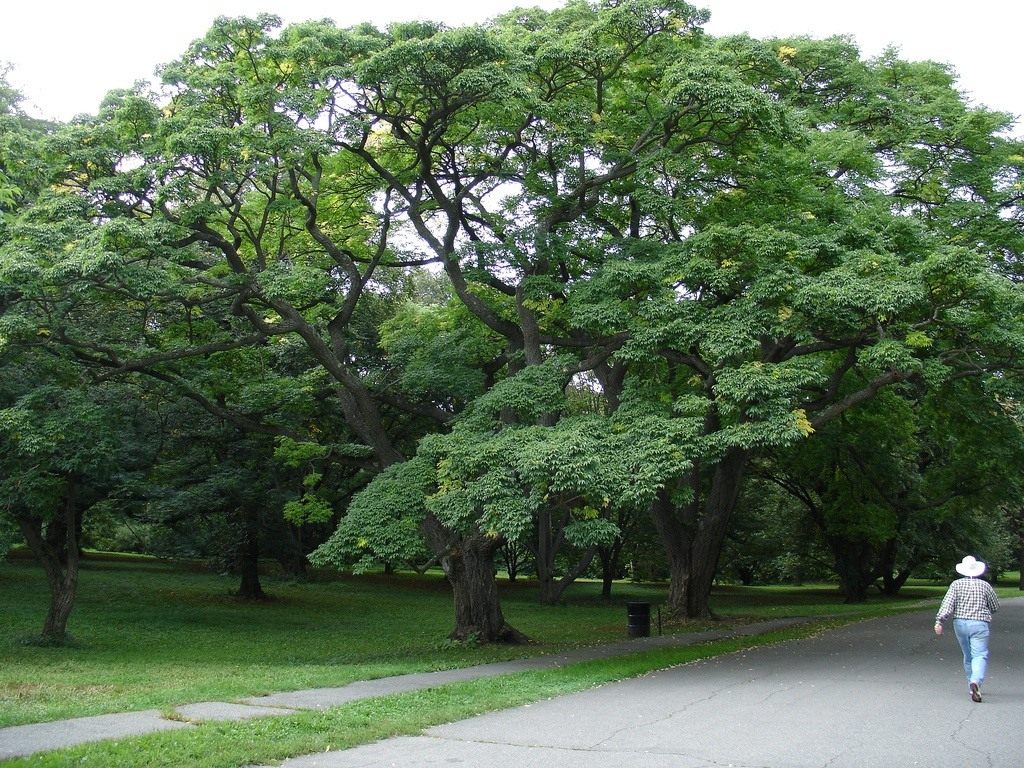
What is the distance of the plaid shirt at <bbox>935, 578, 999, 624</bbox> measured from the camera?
9.59 m

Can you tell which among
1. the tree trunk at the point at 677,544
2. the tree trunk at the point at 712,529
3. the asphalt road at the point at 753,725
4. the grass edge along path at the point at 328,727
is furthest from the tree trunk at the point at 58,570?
the tree trunk at the point at 712,529

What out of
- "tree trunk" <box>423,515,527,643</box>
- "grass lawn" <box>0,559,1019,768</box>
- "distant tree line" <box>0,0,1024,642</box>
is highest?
"distant tree line" <box>0,0,1024,642</box>

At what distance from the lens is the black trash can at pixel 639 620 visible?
18156 millimetres

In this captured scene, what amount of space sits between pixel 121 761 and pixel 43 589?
21230 mm

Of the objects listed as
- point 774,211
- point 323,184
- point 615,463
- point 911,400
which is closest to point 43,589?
point 323,184

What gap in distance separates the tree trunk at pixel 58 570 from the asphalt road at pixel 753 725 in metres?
Result: 10.8

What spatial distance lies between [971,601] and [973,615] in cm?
15

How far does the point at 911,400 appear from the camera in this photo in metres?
23.3

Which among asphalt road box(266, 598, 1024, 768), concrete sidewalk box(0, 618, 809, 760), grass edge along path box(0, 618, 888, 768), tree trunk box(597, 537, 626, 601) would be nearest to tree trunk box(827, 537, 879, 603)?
tree trunk box(597, 537, 626, 601)

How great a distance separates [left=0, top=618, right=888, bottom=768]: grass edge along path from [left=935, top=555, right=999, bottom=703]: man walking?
4.29m

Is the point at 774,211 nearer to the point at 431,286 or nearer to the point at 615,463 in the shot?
the point at 615,463

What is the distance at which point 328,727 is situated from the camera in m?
8.24

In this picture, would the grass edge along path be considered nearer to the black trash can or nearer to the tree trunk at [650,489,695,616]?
the black trash can

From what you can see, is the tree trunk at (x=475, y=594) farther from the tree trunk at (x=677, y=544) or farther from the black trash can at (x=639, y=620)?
the tree trunk at (x=677, y=544)
